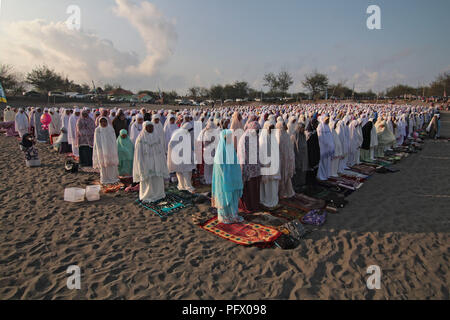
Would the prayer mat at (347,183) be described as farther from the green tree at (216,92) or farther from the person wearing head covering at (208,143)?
the green tree at (216,92)

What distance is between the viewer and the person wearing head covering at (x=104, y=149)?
5.91m

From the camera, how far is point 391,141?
969cm

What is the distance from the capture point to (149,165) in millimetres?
5195

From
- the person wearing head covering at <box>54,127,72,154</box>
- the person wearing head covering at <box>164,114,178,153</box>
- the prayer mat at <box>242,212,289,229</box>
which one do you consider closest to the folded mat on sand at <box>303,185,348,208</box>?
the prayer mat at <box>242,212,289,229</box>

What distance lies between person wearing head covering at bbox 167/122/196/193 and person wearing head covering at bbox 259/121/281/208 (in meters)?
1.73

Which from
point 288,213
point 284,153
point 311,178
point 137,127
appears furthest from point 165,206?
point 311,178

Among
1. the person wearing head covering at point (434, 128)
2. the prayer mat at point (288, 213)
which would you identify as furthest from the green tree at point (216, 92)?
the prayer mat at point (288, 213)

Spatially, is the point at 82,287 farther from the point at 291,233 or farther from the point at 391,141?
the point at 391,141

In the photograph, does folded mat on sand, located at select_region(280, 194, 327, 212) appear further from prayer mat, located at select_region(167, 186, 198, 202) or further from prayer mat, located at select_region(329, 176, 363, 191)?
prayer mat, located at select_region(167, 186, 198, 202)

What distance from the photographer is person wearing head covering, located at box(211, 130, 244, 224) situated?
412 centimetres

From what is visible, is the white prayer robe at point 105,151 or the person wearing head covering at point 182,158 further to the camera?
the white prayer robe at point 105,151

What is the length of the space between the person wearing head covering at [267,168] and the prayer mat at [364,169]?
12.9 ft
